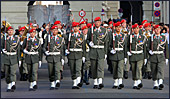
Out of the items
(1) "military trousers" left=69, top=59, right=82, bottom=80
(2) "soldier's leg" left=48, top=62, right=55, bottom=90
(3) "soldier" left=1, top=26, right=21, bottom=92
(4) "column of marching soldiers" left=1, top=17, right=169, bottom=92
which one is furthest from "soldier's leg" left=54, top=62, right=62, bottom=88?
(3) "soldier" left=1, top=26, right=21, bottom=92

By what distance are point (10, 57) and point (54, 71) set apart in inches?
48.4

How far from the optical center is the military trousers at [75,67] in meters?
14.7

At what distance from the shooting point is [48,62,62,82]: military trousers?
→ 14555 mm

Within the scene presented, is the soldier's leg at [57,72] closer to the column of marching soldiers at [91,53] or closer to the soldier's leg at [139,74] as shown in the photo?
the column of marching soldiers at [91,53]

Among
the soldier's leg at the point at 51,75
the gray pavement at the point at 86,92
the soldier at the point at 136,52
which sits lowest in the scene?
the gray pavement at the point at 86,92

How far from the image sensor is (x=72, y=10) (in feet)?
104

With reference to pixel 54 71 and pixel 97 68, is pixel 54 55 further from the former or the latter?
pixel 97 68

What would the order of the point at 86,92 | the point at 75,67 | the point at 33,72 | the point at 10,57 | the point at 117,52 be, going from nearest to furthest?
the point at 86,92
the point at 33,72
the point at 10,57
the point at 117,52
the point at 75,67

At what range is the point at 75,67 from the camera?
48.4 feet

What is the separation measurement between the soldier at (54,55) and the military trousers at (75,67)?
32cm

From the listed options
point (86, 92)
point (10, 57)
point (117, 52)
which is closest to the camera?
point (86, 92)

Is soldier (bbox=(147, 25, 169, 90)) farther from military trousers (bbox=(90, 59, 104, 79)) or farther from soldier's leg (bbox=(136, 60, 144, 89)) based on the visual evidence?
military trousers (bbox=(90, 59, 104, 79))

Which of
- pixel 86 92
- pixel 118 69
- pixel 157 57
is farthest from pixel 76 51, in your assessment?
pixel 157 57

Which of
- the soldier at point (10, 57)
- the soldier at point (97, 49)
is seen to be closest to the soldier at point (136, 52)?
the soldier at point (97, 49)
